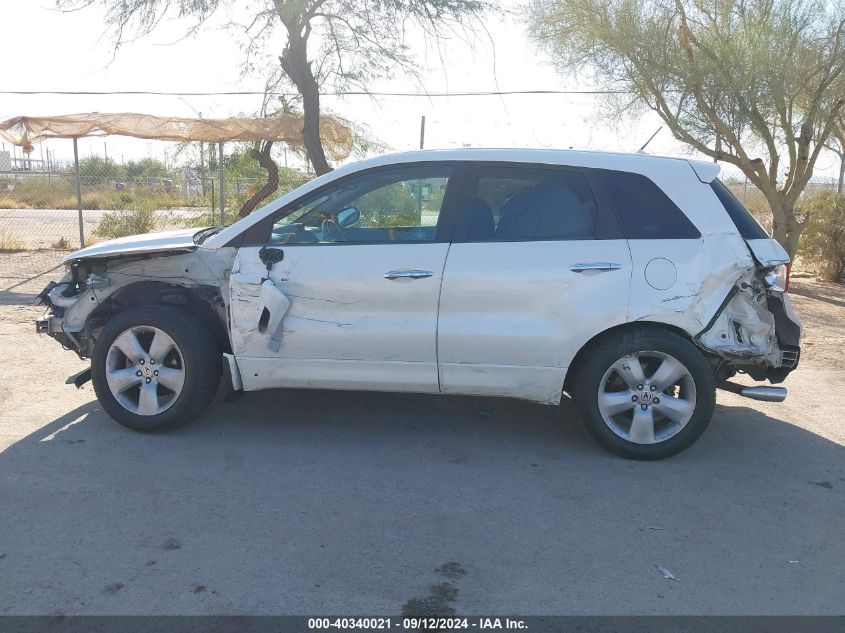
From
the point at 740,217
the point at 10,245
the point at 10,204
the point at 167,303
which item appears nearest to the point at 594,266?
the point at 740,217

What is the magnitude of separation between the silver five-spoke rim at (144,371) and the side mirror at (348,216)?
1364 millimetres

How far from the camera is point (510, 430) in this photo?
5.15m

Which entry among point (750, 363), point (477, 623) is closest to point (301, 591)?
point (477, 623)

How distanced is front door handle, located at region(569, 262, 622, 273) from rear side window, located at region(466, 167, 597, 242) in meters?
0.20

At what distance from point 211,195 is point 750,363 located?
11.7m

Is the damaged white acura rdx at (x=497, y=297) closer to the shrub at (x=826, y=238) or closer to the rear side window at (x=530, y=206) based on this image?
the rear side window at (x=530, y=206)

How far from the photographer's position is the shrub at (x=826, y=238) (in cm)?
1274

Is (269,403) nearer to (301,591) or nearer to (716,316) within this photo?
(301,591)

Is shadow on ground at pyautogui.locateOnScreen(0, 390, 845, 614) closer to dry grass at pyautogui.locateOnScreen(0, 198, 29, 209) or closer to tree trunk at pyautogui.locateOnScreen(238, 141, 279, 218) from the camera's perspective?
tree trunk at pyautogui.locateOnScreen(238, 141, 279, 218)

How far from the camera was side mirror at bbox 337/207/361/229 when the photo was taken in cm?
472

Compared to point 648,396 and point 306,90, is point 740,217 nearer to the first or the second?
point 648,396

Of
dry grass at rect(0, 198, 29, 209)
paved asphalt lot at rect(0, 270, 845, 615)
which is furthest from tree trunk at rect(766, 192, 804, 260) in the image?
dry grass at rect(0, 198, 29, 209)

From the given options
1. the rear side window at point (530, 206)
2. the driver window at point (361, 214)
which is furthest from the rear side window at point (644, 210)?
the driver window at point (361, 214)

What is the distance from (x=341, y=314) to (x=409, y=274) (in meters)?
0.51
